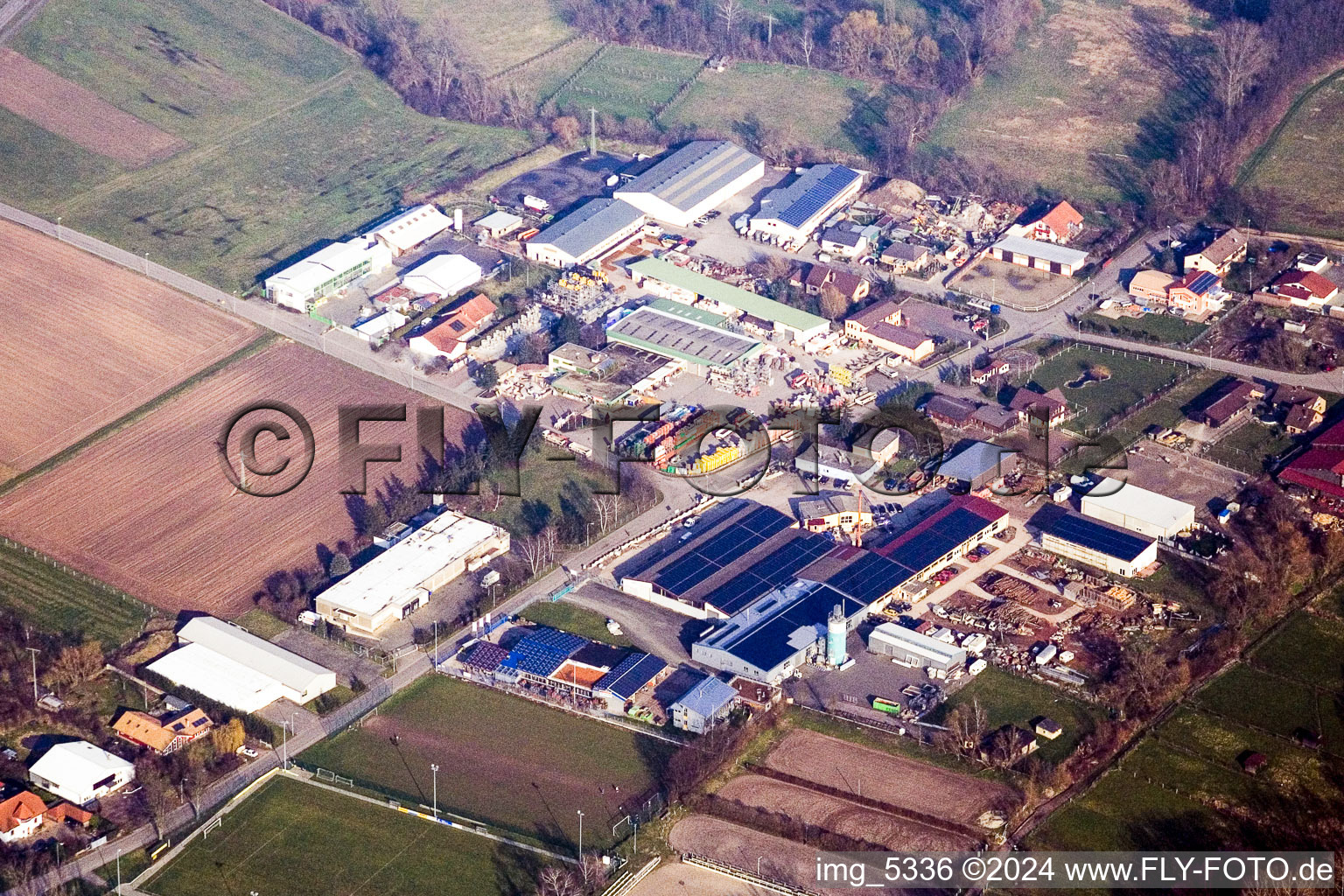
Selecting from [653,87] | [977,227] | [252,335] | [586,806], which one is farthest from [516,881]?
[653,87]

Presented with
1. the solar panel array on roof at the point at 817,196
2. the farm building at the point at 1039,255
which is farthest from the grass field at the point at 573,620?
the farm building at the point at 1039,255

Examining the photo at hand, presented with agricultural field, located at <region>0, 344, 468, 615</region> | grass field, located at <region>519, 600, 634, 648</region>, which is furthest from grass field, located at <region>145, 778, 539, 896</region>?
agricultural field, located at <region>0, 344, 468, 615</region>

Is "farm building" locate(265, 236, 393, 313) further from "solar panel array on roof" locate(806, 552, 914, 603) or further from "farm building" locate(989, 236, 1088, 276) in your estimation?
"solar panel array on roof" locate(806, 552, 914, 603)

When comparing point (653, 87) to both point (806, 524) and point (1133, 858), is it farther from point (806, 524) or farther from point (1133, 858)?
point (1133, 858)

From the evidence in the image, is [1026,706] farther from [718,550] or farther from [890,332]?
[890,332]

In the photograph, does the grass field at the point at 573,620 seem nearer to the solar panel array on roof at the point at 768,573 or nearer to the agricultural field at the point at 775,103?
the solar panel array on roof at the point at 768,573

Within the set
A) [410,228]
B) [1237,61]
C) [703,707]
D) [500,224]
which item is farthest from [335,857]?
[1237,61]
